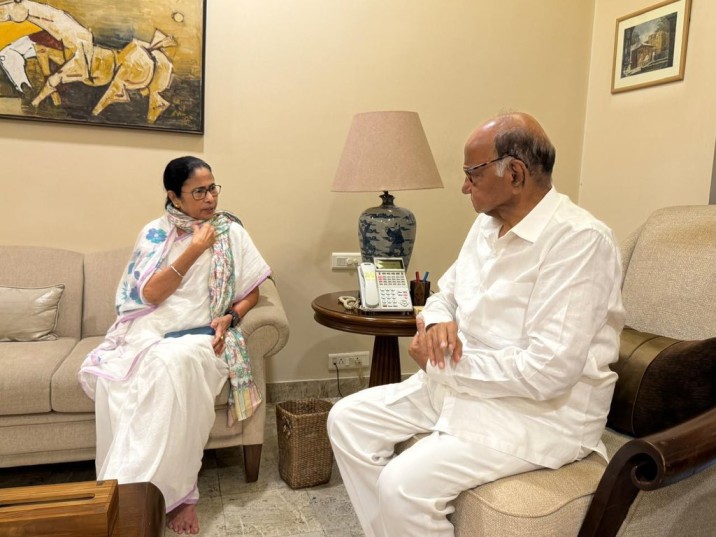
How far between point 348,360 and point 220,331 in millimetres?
1115

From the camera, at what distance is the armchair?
45.1 inches

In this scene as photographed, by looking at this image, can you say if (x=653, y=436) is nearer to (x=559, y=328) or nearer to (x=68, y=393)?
(x=559, y=328)

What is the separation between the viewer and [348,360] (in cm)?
308

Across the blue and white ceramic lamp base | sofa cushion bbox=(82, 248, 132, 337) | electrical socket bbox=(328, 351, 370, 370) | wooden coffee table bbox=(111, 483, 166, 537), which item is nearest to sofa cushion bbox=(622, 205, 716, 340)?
the blue and white ceramic lamp base

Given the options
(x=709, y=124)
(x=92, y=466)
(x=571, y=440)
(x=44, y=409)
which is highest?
(x=709, y=124)

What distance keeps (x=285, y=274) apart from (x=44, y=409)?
4.12 feet

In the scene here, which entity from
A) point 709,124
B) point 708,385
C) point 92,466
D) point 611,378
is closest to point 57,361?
point 92,466

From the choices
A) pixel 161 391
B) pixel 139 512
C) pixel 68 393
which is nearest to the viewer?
pixel 139 512

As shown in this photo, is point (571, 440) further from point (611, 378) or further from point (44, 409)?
point (44, 409)

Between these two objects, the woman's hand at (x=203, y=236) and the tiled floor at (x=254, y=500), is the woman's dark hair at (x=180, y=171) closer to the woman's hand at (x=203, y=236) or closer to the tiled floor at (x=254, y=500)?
the woman's hand at (x=203, y=236)

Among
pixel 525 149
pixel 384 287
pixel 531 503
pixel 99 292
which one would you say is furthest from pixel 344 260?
pixel 531 503

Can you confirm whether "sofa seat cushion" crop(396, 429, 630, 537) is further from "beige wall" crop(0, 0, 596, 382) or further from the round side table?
"beige wall" crop(0, 0, 596, 382)

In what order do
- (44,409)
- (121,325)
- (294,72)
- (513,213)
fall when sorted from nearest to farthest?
(513,213)
(44,409)
(121,325)
(294,72)

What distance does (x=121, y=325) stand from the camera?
6.92ft
